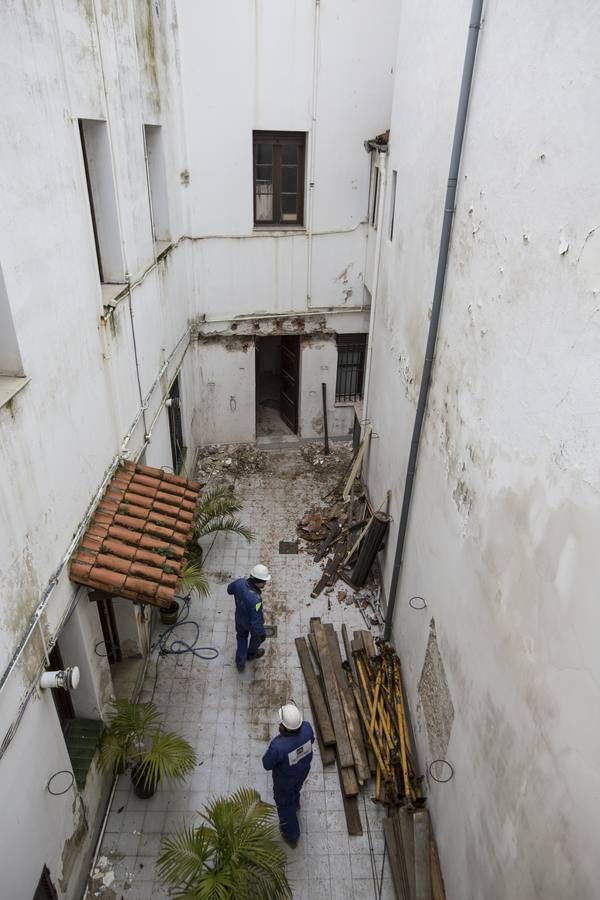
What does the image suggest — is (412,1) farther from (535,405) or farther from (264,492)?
(264,492)

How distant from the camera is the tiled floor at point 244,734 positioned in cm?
540

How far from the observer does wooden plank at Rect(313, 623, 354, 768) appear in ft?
20.4

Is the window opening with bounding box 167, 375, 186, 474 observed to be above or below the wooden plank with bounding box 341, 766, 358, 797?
above

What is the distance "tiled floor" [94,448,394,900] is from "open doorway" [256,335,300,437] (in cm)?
364

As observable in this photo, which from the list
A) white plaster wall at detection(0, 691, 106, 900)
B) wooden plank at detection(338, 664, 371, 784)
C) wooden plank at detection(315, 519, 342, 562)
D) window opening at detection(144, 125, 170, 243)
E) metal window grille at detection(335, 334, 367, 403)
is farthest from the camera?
metal window grille at detection(335, 334, 367, 403)

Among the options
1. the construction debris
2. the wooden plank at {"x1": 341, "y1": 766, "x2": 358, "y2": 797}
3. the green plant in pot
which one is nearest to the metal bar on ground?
the construction debris

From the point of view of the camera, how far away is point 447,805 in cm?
502

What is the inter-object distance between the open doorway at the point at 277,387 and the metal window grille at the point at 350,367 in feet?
3.10

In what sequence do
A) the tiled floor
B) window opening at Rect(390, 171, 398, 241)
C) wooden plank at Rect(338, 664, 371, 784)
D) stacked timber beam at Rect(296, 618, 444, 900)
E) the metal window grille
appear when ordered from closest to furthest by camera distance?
stacked timber beam at Rect(296, 618, 444, 900)
the tiled floor
wooden plank at Rect(338, 664, 371, 784)
window opening at Rect(390, 171, 398, 241)
the metal window grille

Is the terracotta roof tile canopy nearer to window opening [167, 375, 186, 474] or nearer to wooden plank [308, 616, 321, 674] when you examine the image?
wooden plank [308, 616, 321, 674]

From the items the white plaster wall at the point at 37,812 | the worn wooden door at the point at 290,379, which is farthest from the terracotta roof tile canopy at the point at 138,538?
the worn wooden door at the point at 290,379

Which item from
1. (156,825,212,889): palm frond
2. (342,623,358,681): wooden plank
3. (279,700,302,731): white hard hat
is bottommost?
(342,623,358,681): wooden plank

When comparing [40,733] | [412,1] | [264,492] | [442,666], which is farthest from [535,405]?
[264,492]

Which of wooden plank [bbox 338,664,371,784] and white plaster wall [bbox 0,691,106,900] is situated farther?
wooden plank [bbox 338,664,371,784]
